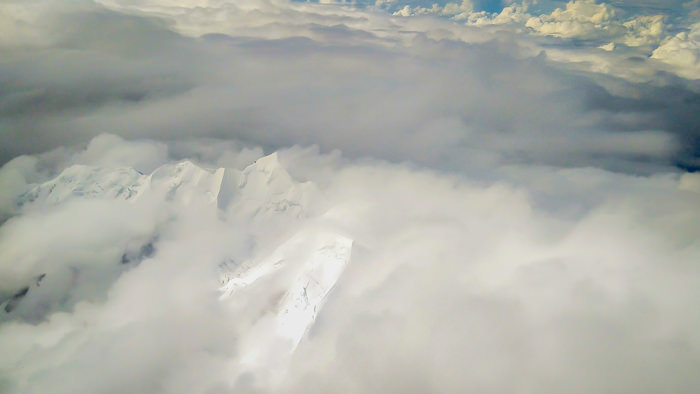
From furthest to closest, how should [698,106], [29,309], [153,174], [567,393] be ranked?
[698,106]
[153,174]
[29,309]
[567,393]

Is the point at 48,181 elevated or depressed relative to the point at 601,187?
elevated

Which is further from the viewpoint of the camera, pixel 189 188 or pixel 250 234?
pixel 189 188

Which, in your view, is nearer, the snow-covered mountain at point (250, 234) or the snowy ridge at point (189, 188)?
the snow-covered mountain at point (250, 234)

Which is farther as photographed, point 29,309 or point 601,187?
point 601,187

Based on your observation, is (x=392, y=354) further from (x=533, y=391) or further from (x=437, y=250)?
(x=437, y=250)

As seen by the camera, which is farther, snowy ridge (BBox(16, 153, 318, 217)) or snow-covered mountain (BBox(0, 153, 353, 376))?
snowy ridge (BBox(16, 153, 318, 217))

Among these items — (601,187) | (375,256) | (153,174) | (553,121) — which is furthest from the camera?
(553,121)

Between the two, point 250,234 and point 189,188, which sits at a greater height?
point 189,188

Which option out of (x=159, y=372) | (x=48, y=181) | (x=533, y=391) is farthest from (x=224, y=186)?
(x=533, y=391)
